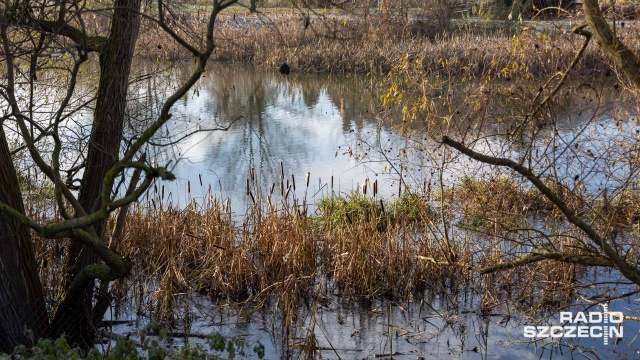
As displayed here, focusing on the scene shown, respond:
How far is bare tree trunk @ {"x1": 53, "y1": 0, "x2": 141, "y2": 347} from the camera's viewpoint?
4.75m

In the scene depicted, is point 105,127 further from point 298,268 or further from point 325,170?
point 325,170

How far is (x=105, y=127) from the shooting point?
4785mm

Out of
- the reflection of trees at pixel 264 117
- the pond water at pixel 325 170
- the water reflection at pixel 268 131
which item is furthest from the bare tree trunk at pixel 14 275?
the reflection of trees at pixel 264 117

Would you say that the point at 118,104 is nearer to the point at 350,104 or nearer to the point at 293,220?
the point at 293,220

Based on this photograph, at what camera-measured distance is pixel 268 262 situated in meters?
6.00

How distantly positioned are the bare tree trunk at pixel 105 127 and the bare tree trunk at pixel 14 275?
24 centimetres

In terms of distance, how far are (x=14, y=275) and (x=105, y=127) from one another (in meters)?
1.11

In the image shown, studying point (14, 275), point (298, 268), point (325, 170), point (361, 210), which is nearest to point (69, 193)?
point (14, 275)

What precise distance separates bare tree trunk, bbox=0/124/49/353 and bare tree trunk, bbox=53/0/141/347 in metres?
0.24

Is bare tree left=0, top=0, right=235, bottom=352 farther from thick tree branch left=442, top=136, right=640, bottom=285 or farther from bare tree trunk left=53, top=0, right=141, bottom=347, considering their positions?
thick tree branch left=442, top=136, right=640, bottom=285

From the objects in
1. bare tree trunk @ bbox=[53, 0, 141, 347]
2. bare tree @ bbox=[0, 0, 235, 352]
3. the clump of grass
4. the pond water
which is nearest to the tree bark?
the pond water

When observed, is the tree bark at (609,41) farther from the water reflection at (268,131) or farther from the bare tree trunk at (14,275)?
the bare tree trunk at (14,275)

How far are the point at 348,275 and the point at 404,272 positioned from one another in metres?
0.49

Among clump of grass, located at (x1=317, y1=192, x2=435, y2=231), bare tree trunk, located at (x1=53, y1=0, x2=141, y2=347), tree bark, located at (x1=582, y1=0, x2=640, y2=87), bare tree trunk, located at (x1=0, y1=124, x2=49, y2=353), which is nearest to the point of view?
bare tree trunk, located at (x1=0, y1=124, x2=49, y2=353)
